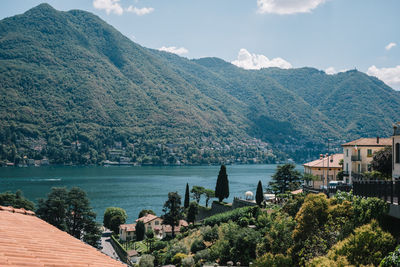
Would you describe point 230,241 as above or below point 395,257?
below

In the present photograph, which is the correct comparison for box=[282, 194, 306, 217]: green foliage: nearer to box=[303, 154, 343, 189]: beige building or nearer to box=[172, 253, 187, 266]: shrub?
box=[172, 253, 187, 266]: shrub

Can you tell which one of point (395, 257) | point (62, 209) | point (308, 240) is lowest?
point (62, 209)

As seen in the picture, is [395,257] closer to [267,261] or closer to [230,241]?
[267,261]

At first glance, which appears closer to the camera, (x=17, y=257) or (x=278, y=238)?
(x=17, y=257)

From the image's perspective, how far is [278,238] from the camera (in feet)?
64.5

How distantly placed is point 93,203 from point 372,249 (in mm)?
74793

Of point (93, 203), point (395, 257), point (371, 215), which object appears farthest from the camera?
point (93, 203)

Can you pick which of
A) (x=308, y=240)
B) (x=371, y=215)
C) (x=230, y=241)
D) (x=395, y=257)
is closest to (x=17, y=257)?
(x=395, y=257)

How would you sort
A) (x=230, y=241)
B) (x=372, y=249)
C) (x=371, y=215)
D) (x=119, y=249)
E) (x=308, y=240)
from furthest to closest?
(x=119, y=249)
(x=230, y=241)
(x=308, y=240)
(x=371, y=215)
(x=372, y=249)

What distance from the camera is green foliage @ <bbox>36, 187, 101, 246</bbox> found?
41.4 meters

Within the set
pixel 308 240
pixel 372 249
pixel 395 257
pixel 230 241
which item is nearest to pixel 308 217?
pixel 308 240

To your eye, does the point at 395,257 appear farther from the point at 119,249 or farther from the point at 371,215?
the point at 119,249

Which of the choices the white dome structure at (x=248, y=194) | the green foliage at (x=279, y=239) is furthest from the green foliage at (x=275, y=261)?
the white dome structure at (x=248, y=194)

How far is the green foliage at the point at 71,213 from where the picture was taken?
41406mm
